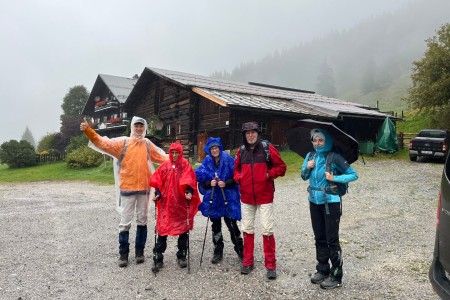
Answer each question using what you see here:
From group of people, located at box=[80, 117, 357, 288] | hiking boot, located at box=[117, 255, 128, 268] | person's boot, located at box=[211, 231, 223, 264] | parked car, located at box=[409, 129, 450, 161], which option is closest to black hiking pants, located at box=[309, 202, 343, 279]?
group of people, located at box=[80, 117, 357, 288]

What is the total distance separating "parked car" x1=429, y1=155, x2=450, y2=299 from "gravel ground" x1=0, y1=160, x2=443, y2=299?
1208 mm

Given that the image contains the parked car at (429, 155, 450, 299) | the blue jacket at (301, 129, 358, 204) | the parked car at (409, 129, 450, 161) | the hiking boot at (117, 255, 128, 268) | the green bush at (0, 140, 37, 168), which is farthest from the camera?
the green bush at (0, 140, 37, 168)

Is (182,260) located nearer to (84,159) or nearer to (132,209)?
(132,209)

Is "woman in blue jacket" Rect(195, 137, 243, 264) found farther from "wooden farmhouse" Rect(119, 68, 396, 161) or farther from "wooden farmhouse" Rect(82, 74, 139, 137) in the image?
"wooden farmhouse" Rect(82, 74, 139, 137)

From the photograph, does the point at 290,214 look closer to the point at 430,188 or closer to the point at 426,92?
the point at 430,188

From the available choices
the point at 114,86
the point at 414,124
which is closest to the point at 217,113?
the point at 114,86

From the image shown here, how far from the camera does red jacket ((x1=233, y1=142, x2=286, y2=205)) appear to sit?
4.27 metres

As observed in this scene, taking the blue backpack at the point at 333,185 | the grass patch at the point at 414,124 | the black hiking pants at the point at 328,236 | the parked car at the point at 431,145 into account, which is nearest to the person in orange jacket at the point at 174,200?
the black hiking pants at the point at 328,236

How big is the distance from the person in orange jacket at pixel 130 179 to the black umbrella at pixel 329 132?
7.56 ft

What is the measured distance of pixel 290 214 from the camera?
312 inches

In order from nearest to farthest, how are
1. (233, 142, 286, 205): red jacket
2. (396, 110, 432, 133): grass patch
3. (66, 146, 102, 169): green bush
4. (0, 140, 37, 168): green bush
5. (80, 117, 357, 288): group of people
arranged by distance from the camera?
(80, 117, 357, 288): group of people → (233, 142, 286, 205): red jacket → (66, 146, 102, 169): green bush → (0, 140, 37, 168): green bush → (396, 110, 432, 133): grass patch

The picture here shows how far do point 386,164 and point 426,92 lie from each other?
12.2 m

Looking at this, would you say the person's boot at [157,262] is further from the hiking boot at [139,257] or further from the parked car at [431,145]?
the parked car at [431,145]

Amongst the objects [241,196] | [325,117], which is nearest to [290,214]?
[241,196]
